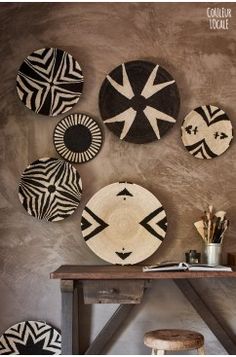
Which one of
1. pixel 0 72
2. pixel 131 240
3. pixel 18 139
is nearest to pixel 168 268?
pixel 131 240

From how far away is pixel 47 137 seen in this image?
11.1 ft

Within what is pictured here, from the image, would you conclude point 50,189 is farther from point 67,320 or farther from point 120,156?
point 67,320

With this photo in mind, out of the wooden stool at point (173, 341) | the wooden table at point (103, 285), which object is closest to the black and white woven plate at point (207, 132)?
the wooden table at point (103, 285)

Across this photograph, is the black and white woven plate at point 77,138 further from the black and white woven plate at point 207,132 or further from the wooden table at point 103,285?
the wooden table at point 103,285

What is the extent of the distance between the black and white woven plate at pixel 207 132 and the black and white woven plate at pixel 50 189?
807 mm

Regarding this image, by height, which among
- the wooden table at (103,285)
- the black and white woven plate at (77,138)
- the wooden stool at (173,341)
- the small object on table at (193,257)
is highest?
the black and white woven plate at (77,138)

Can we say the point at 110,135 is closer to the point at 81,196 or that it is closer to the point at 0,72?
the point at 81,196

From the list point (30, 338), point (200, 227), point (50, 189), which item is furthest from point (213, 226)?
point (30, 338)

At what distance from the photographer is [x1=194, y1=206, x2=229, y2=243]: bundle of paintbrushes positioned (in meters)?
3.14

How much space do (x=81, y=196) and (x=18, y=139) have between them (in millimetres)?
581

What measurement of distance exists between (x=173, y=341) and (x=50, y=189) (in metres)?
1.29

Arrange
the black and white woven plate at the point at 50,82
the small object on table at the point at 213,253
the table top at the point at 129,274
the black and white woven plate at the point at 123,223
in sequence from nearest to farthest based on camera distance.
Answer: the table top at the point at 129,274 < the small object on table at the point at 213,253 < the black and white woven plate at the point at 123,223 < the black and white woven plate at the point at 50,82

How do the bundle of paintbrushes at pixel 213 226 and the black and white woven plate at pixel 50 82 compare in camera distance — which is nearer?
the bundle of paintbrushes at pixel 213 226

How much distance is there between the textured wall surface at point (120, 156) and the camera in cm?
333
